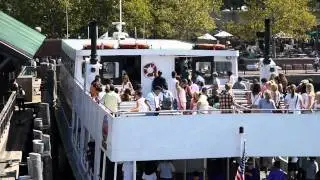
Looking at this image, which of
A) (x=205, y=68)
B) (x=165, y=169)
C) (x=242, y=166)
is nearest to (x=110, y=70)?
(x=205, y=68)

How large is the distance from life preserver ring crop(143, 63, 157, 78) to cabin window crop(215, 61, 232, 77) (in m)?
2.07

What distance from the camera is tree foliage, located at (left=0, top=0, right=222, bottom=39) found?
57844 millimetres

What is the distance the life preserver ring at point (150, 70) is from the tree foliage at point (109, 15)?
37.2 meters

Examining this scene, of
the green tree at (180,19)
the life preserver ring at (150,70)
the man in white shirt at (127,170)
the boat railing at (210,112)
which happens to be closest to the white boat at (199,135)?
the boat railing at (210,112)

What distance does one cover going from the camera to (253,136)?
1410cm

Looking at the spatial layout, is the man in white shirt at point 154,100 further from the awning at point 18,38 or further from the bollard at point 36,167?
the awning at point 18,38

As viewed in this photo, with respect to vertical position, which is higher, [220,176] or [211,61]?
[211,61]

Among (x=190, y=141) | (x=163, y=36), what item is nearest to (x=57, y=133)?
(x=190, y=141)

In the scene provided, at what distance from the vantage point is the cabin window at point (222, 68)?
20797mm

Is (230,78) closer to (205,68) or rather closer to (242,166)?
(205,68)

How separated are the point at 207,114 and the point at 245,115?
30.1 inches

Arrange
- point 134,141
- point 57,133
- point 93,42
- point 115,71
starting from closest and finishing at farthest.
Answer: point 134,141 → point 93,42 → point 115,71 → point 57,133

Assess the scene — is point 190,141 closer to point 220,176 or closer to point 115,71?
point 220,176

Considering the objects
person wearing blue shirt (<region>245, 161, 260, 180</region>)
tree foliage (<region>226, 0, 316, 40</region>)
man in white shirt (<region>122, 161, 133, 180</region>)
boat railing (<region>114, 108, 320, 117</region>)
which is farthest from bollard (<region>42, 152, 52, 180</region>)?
tree foliage (<region>226, 0, 316, 40</region>)
